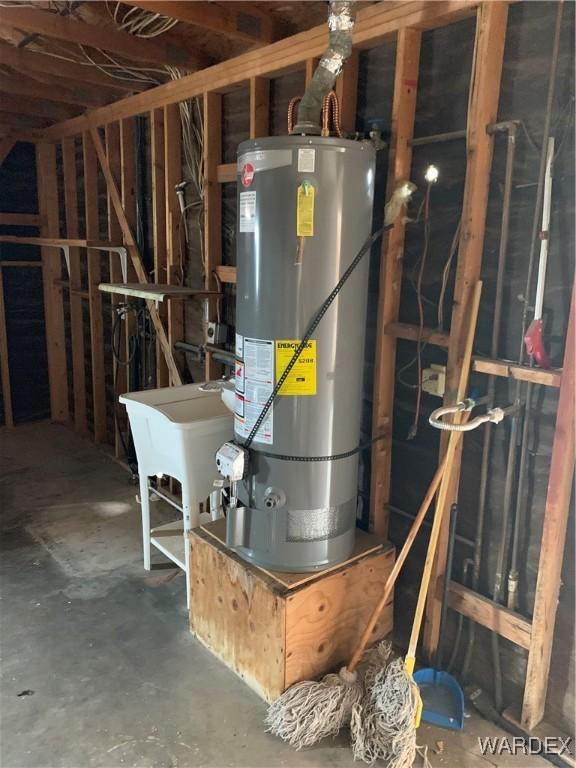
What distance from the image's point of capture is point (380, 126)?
2.15 metres

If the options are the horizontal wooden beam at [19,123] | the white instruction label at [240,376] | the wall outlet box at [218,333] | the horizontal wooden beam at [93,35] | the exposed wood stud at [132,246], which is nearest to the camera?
the white instruction label at [240,376]

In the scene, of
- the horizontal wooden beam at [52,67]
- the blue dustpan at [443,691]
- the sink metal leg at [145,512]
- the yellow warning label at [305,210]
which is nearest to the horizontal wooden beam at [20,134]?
the horizontal wooden beam at [52,67]

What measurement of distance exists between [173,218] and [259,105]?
966 millimetres

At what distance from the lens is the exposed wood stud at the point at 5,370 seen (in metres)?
4.88

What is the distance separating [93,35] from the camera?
274 cm

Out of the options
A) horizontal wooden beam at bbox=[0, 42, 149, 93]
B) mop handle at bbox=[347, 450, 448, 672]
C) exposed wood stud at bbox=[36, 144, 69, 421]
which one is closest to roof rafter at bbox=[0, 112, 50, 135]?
exposed wood stud at bbox=[36, 144, 69, 421]

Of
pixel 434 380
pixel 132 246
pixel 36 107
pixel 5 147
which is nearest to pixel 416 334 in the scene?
pixel 434 380

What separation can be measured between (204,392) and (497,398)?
1.43 m

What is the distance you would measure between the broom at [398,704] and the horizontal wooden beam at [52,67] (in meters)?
2.66

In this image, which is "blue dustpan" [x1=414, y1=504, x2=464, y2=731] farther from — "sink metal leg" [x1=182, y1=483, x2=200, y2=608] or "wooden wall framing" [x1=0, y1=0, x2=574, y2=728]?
"sink metal leg" [x1=182, y1=483, x2=200, y2=608]

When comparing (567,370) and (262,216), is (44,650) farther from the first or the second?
(567,370)

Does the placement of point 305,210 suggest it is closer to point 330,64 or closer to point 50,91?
point 330,64

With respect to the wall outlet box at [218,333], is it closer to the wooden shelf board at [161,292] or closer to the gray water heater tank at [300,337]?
the wooden shelf board at [161,292]

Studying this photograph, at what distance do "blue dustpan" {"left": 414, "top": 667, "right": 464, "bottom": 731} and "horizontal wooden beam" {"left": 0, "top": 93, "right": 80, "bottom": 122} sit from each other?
410 centimetres
